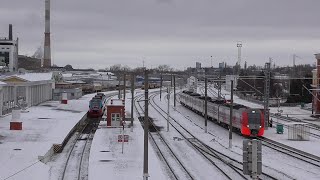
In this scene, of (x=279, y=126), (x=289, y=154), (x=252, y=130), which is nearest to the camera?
(x=289, y=154)

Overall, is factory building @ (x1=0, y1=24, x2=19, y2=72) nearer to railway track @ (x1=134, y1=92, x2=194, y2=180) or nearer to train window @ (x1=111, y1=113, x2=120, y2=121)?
train window @ (x1=111, y1=113, x2=120, y2=121)

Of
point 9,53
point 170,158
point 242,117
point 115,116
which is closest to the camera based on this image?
point 170,158

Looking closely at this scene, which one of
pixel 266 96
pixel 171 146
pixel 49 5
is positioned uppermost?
pixel 49 5

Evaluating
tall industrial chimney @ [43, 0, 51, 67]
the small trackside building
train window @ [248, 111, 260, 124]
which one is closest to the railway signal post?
train window @ [248, 111, 260, 124]

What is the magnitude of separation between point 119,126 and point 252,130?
1393 cm

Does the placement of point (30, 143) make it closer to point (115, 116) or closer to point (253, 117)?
point (115, 116)

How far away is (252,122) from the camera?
138 feet

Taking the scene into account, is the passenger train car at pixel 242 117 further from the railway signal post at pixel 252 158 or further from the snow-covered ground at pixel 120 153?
the railway signal post at pixel 252 158

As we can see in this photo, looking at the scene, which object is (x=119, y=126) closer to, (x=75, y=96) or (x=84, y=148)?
(x=84, y=148)

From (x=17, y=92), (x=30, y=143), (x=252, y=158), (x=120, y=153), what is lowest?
(x=120, y=153)

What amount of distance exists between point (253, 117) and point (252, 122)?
0.40 m

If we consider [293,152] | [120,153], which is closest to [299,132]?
[293,152]

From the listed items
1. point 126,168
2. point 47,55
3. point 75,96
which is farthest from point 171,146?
point 47,55

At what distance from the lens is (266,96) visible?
162 ft
